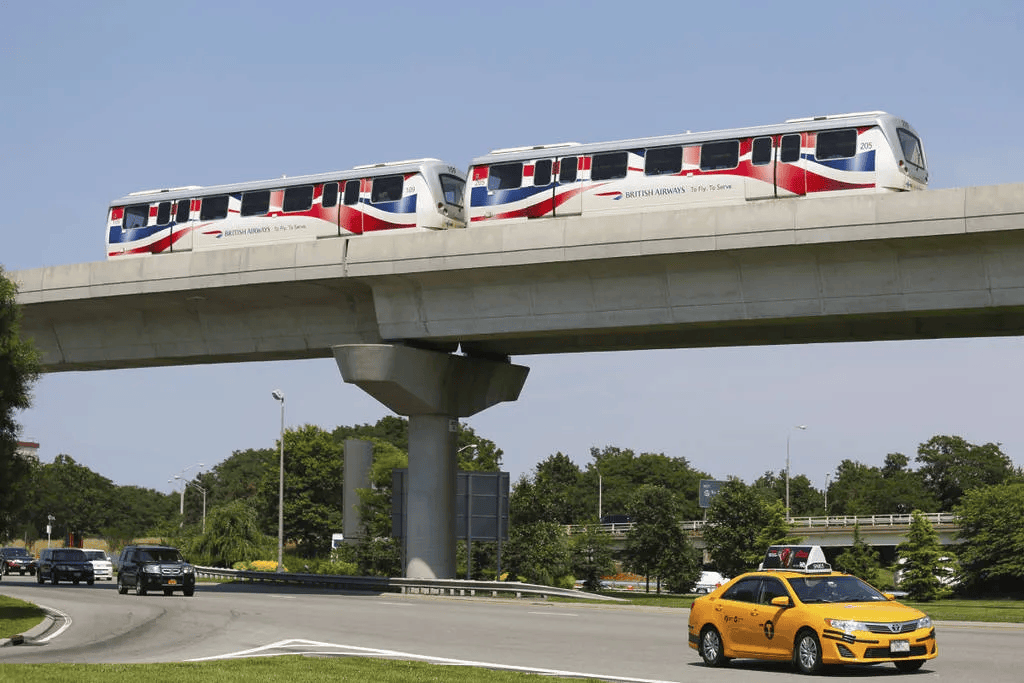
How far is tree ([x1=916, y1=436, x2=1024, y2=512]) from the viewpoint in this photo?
434 feet

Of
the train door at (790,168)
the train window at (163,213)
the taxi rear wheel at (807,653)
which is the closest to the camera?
the taxi rear wheel at (807,653)

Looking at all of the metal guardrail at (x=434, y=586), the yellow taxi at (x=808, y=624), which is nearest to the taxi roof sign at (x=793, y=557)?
the metal guardrail at (x=434, y=586)

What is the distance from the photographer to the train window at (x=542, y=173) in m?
40.0

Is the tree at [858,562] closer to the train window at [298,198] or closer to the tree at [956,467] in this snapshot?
the train window at [298,198]

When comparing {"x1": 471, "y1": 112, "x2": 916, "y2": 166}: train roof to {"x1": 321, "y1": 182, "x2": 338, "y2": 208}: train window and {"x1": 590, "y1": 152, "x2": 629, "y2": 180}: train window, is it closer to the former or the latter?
{"x1": 590, "y1": 152, "x2": 629, "y2": 180}: train window

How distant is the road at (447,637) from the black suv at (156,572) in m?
3.41

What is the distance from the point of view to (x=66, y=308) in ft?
155

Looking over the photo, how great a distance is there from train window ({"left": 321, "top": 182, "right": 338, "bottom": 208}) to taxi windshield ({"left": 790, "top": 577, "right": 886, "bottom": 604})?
2799cm

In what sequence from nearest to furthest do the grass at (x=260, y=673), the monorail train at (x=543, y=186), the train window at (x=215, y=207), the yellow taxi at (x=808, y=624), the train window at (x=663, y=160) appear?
the grass at (x=260, y=673), the yellow taxi at (x=808, y=624), the monorail train at (x=543, y=186), the train window at (x=663, y=160), the train window at (x=215, y=207)

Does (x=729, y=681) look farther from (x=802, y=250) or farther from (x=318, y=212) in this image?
(x=318, y=212)

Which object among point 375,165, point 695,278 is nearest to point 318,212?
point 375,165

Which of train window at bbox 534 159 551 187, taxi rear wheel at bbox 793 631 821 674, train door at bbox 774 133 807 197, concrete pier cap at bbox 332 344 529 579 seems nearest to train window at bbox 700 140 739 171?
train door at bbox 774 133 807 197

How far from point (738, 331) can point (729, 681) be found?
24921 millimetres

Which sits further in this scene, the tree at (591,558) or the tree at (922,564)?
the tree at (591,558)
